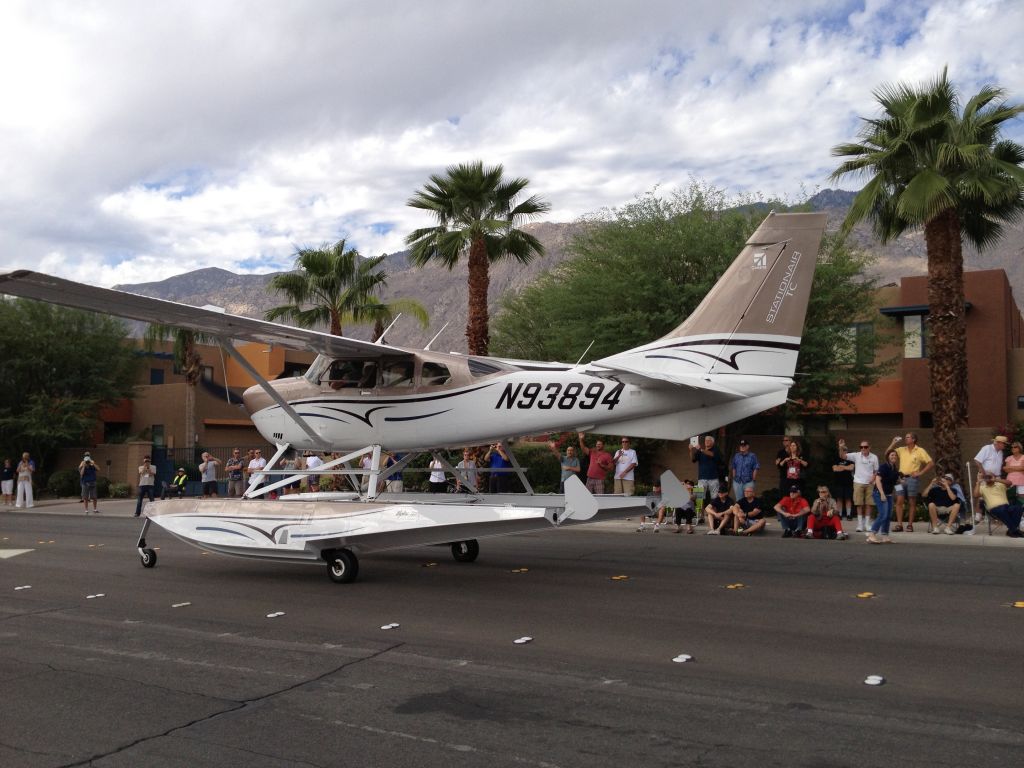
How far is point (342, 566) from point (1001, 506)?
36.3 feet

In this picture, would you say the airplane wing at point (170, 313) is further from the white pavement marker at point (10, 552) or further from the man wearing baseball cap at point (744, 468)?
the man wearing baseball cap at point (744, 468)

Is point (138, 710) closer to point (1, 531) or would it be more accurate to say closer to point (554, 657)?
point (554, 657)

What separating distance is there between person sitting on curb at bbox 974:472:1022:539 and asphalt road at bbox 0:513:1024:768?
2878 millimetres

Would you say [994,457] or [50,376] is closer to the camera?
[994,457]

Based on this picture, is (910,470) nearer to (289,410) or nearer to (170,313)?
(289,410)

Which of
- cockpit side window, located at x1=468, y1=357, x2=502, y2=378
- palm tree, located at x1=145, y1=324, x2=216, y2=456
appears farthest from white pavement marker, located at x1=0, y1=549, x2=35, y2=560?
palm tree, located at x1=145, y1=324, x2=216, y2=456

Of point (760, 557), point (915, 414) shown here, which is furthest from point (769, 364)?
point (915, 414)

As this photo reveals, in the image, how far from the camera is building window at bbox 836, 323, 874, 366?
2350cm

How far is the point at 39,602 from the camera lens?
1036 cm

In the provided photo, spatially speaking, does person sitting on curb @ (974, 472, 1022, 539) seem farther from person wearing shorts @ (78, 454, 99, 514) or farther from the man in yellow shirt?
person wearing shorts @ (78, 454, 99, 514)

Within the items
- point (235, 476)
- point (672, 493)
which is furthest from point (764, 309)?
point (235, 476)

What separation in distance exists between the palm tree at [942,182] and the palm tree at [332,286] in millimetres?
15853

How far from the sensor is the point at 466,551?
43.9ft

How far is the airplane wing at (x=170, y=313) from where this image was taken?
10055mm
